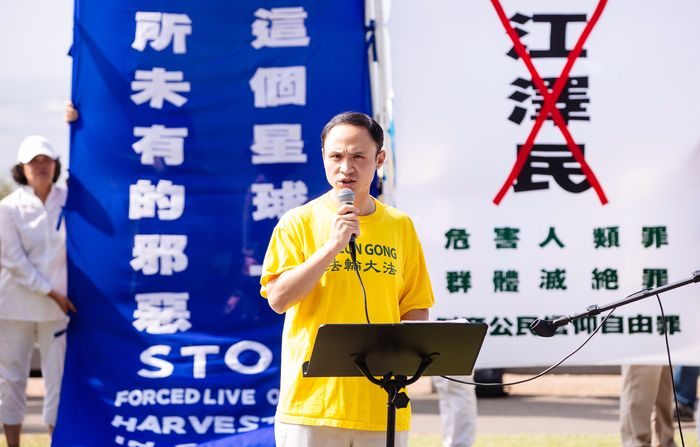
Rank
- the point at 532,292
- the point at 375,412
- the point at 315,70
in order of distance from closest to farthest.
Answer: the point at 375,412
the point at 532,292
the point at 315,70

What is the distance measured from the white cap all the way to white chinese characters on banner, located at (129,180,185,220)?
1.36 metres

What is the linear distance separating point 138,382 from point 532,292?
2257mm

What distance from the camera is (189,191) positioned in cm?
635

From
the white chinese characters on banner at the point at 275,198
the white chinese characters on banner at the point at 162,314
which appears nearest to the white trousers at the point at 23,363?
the white chinese characters on banner at the point at 162,314

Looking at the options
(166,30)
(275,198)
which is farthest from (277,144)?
(166,30)

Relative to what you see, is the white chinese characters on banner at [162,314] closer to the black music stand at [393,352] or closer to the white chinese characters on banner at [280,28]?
the white chinese characters on banner at [280,28]

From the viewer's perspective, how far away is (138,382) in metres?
6.32

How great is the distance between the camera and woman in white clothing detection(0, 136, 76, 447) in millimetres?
7211

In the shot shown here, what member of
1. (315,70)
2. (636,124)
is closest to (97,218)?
(315,70)

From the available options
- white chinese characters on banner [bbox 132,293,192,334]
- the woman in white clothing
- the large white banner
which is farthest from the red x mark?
the woman in white clothing

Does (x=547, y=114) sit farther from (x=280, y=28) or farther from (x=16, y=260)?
Result: (x=16, y=260)

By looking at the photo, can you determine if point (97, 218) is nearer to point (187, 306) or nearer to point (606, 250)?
point (187, 306)

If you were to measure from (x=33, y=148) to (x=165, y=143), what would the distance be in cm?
149

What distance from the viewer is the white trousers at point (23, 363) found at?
720 centimetres
